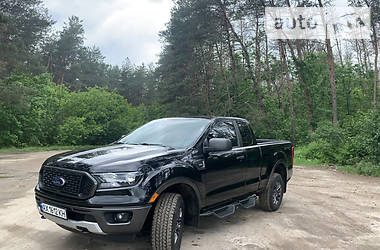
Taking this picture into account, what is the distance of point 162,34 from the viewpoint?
31750 millimetres

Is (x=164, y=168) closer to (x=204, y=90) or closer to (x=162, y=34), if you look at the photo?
(x=204, y=90)

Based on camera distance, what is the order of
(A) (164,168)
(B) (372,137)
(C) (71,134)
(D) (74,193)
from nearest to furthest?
1. (D) (74,193)
2. (A) (164,168)
3. (B) (372,137)
4. (C) (71,134)

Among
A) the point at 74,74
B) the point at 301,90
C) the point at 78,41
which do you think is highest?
the point at 78,41

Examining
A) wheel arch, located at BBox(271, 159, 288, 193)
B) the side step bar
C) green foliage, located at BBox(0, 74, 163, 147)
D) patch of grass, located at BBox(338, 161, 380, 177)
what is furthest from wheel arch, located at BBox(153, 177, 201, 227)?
green foliage, located at BBox(0, 74, 163, 147)

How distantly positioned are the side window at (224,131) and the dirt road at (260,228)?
1.42 metres

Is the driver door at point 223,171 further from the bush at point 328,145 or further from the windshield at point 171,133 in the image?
the bush at point 328,145

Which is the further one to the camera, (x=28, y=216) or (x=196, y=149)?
(x=28, y=216)

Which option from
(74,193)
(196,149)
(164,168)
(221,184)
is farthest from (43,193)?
(221,184)

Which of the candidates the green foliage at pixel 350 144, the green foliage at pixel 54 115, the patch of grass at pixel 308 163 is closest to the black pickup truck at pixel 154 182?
the green foliage at pixel 350 144

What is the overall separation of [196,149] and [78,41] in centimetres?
4374

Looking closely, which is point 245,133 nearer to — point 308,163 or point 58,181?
point 58,181

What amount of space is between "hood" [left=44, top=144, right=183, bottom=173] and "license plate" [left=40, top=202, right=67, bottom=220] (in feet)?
1.55

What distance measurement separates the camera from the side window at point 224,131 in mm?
4629

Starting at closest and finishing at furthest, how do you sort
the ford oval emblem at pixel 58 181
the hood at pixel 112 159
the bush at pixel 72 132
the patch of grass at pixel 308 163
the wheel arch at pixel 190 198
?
the hood at pixel 112 159, the ford oval emblem at pixel 58 181, the wheel arch at pixel 190 198, the patch of grass at pixel 308 163, the bush at pixel 72 132
